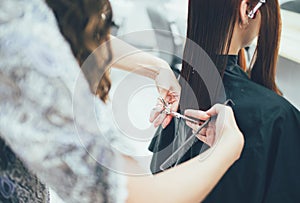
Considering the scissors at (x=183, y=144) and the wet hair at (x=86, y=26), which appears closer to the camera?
the wet hair at (x=86, y=26)

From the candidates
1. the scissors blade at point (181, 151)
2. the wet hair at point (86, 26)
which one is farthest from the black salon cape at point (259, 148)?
the wet hair at point (86, 26)

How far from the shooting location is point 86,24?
69 centimetres

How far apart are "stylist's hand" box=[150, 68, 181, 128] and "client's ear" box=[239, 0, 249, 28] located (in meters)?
0.16

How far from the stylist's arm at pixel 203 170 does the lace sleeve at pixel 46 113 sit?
0.35 ft

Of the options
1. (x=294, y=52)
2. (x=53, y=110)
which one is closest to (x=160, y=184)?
(x=53, y=110)

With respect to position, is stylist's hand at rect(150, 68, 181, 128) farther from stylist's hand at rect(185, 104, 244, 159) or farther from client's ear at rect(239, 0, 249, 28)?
client's ear at rect(239, 0, 249, 28)

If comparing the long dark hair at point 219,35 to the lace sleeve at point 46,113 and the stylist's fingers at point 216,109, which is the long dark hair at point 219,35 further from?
the lace sleeve at point 46,113

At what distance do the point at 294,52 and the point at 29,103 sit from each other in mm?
527

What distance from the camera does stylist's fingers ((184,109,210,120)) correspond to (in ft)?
2.55

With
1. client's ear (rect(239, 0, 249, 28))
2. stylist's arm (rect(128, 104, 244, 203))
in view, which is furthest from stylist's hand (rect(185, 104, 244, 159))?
client's ear (rect(239, 0, 249, 28))

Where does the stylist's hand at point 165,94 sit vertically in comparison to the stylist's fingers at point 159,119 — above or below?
above

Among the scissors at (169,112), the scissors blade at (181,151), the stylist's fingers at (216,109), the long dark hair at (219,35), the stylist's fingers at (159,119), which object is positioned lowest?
the scissors blade at (181,151)

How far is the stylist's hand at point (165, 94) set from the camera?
0.79m

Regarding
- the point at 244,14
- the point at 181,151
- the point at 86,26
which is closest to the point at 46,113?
the point at 86,26
